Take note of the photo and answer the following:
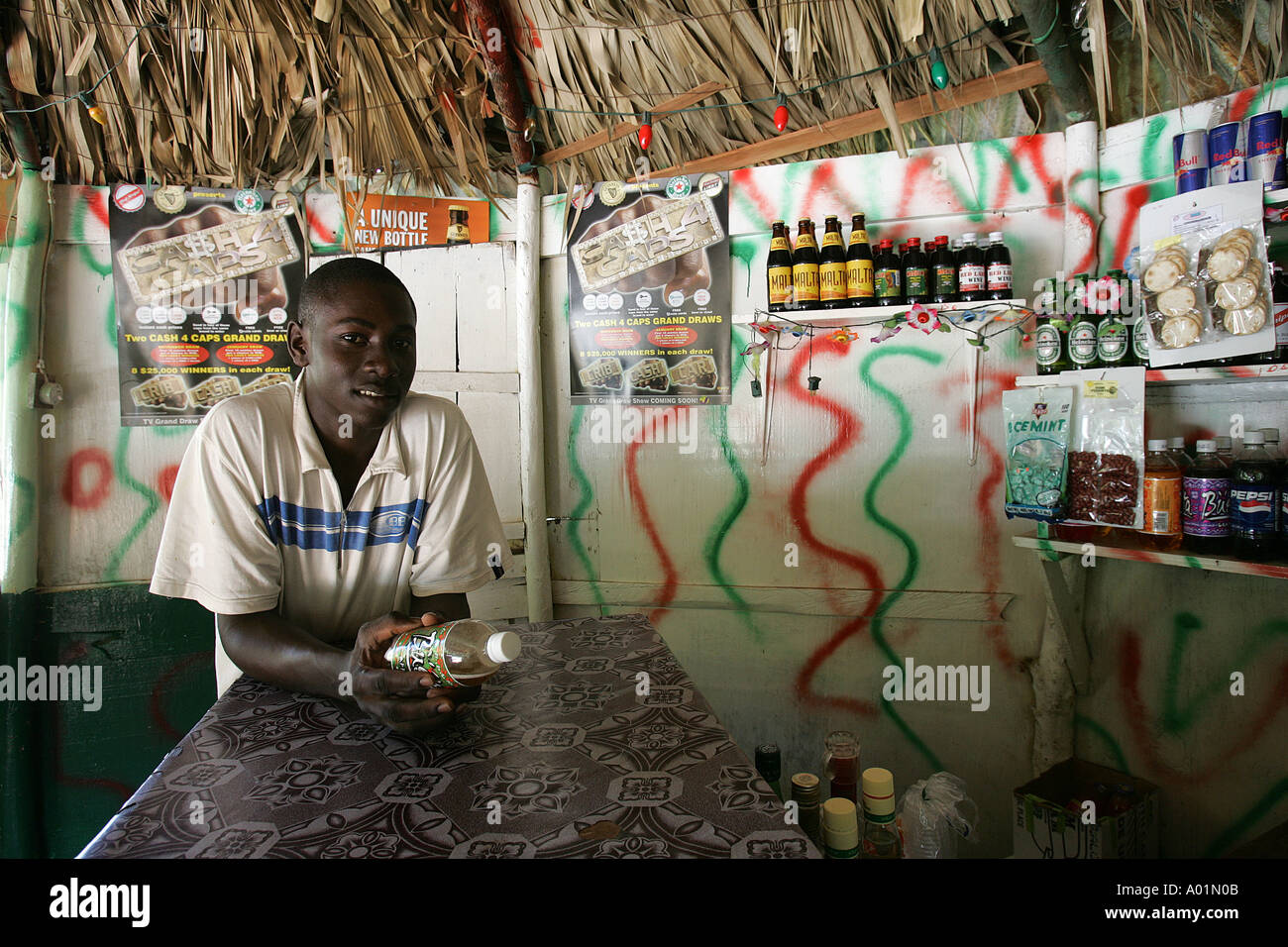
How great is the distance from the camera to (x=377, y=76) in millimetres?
2689

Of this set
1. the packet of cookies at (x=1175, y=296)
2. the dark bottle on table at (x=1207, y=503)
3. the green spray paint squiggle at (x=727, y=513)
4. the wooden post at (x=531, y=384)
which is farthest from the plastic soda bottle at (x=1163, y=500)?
the wooden post at (x=531, y=384)

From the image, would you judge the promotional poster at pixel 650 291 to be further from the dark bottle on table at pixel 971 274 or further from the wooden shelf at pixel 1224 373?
the wooden shelf at pixel 1224 373

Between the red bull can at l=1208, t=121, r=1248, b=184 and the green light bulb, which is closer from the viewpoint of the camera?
the red bull can at l=1208, t=121, r=1248, b=184

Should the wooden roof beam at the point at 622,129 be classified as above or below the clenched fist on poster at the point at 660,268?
above

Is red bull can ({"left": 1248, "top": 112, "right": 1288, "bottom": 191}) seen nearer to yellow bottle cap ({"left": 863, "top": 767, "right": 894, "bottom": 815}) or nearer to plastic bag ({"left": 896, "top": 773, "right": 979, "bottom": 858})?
yellow bottle cap ({"left": 863, "top": 767, "right": 894, "bottom": 815})

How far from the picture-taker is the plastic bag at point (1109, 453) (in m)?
2.03

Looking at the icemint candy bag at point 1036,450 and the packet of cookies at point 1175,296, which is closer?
the packet of cookies at point 1175,296

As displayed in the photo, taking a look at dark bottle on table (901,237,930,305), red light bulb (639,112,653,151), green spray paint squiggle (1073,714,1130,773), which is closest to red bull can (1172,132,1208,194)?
dark bottle on table (901,237,930,305)

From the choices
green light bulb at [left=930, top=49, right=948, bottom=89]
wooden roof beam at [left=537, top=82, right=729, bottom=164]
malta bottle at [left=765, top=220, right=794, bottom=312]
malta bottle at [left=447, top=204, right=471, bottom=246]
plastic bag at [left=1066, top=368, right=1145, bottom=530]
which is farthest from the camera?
malta bottle at [left=447, top=204, right=471, bottom=246]

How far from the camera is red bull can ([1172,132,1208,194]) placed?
1984mm

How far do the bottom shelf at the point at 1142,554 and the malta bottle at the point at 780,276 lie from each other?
1144mm

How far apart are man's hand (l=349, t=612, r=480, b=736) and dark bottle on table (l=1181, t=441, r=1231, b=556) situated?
1999 mm
